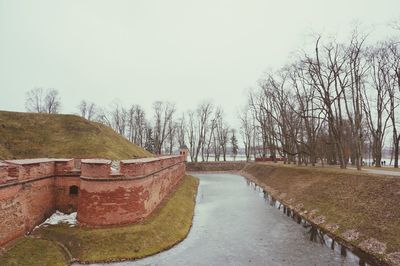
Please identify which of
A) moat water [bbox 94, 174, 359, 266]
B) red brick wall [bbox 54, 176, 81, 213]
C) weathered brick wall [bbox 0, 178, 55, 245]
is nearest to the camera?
weathered brick wall [bbox 0, 178, 55, 245]

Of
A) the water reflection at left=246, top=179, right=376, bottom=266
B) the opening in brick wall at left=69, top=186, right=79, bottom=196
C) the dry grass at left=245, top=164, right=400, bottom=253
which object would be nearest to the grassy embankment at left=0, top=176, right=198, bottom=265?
the opening in brick wall at left=69, top=186, right=79, bottom=196

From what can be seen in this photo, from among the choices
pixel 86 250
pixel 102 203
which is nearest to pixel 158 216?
pixel 102 203

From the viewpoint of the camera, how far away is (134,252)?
11.4 meters

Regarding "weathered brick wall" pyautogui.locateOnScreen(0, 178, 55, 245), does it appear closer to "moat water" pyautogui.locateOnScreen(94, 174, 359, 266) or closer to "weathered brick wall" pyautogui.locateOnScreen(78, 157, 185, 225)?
"weathered brick wall" pyautogui.locateOnScreen(78, 157, 185, 225)

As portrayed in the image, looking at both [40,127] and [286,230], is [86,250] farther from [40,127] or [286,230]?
[40,127]

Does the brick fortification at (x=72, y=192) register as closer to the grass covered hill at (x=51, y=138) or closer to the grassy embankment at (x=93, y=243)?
the grassy embankment at (x=93, y=243)

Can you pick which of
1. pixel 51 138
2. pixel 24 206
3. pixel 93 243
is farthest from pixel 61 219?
pixel 51 138

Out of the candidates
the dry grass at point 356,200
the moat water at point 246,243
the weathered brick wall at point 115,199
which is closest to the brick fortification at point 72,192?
the weathered brick wall at point 115,199

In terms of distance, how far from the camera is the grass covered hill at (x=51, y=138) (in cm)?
2119

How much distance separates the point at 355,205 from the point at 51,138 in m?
22.0

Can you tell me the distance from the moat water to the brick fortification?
110 inches

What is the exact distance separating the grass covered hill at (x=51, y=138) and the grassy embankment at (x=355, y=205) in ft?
49.3

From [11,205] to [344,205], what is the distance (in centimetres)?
1553

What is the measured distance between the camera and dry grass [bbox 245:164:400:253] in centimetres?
1212
